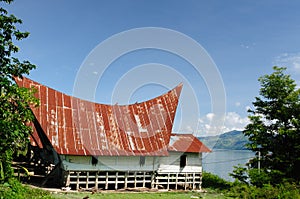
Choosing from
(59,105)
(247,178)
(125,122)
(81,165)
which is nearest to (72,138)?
(81,165)

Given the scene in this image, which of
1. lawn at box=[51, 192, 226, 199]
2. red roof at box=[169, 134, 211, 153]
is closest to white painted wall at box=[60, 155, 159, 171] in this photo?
lawn at box=[51, 192, 226, 199]

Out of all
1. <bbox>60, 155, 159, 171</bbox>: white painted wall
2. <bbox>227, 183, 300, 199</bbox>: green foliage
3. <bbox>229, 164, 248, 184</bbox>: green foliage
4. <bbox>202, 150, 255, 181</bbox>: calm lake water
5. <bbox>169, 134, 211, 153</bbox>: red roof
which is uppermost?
<bbox>169, 134, 211, 153</bbox>: red roof

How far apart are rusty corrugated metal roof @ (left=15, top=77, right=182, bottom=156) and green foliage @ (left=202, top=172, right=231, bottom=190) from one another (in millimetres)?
5935

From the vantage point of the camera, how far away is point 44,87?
21.2 metres

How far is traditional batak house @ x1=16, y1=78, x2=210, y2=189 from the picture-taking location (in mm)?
18578

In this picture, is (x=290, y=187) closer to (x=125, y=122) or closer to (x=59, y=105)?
(x=125, y=122)

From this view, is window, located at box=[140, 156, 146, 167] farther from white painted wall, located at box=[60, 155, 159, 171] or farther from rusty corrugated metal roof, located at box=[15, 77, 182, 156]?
rusty corrugated metal roof, located at box=[15, 77, 182, 156]

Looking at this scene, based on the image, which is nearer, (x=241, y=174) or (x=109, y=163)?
(x=109, y=163)

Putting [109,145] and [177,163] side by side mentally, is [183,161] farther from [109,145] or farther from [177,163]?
[109,145]

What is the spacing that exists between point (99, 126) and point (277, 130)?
12772 millimetres

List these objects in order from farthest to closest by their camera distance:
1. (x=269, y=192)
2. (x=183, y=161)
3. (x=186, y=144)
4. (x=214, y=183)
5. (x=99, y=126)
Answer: (x=214, y=183), (x=186, y=144), (x=183, y=161), (x=99, y=126), (x=269, y=192)

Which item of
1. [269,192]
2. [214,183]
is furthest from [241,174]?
[214,183]

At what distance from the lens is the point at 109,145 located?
19.6 m

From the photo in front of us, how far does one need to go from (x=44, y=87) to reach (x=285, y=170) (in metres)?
17.8
